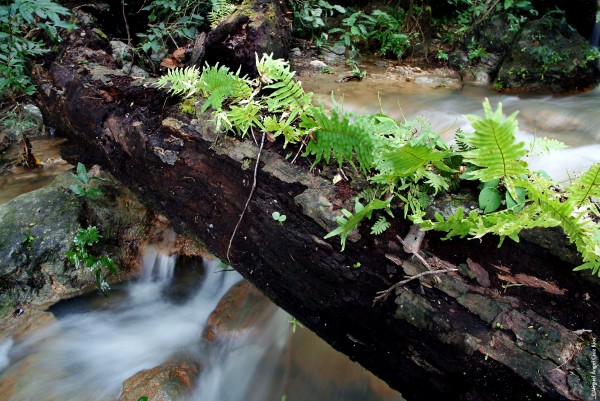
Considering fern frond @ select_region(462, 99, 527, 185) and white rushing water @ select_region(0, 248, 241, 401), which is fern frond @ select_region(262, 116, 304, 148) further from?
white rushing water @ select_region(0, 248, 241, 401)

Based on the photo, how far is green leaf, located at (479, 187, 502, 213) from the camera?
2.18 m

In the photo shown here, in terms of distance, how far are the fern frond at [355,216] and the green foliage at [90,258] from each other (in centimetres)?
335

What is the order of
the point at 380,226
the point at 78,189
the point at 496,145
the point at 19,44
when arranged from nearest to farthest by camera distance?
1. the point at 496,145
2. the point at 380,226
3. the point at 78,189
4. the point at 19,44

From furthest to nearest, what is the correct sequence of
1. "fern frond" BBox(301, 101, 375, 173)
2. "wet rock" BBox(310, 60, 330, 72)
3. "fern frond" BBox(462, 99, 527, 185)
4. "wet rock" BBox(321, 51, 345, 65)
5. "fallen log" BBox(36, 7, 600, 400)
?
"wet rock" BBox(321, 51, 345, 65) < "wet rock" BBox(310, 60, 330, 72) < "fern frond" BBox(301, 101, 375, 173) < "fallen log" BBox(36, 7, 600, 400) < "fern frond" BBox(462, 99, 527, 185)

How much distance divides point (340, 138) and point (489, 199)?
0.89 m

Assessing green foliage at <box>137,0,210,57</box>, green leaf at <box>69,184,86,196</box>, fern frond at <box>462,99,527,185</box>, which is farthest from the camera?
green foliage at <box>137,0,210,57</box>

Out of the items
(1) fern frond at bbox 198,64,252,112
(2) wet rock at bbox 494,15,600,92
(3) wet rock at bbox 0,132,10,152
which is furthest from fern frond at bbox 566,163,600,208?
(3) wet rock at bbox 0,132,10,152

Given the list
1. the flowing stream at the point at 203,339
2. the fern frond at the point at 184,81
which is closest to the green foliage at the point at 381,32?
the flowing stream at the point at 203,339

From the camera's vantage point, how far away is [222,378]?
4.09m

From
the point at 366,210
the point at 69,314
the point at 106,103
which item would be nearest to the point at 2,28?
the point at 106,103

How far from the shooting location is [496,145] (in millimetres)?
1762

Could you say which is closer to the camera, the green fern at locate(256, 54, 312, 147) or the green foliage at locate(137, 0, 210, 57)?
the green fern at locate(256, 54, 312, 147)

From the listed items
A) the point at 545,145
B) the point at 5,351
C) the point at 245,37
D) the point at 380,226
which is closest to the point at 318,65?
the point at 245,37

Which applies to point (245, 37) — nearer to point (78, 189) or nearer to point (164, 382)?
point (78, 189)
